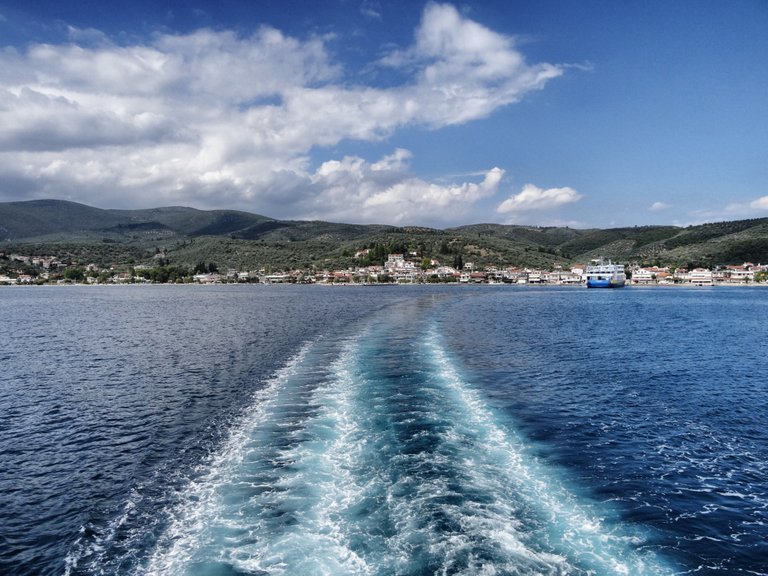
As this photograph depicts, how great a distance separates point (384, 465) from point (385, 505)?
7.29ft

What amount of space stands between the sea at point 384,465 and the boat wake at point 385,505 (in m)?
0.05

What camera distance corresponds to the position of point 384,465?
44.1 feet

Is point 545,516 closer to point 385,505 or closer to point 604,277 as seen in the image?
point 385,505

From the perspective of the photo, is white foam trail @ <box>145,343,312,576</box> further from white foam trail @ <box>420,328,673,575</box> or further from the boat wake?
white foam trail @ <box>420,328,673,575</box>

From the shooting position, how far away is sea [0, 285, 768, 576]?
9.61m

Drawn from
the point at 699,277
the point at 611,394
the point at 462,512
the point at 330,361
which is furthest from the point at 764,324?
the point at 699,277

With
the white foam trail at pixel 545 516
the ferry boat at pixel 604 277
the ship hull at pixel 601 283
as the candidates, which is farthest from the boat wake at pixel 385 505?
the ferry boat at pixel 604 277

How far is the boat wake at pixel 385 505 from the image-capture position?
9.22 m

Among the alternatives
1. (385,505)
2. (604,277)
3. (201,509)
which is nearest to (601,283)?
(604,277)

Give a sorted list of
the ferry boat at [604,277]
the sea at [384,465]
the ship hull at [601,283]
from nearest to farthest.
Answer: the sea at [384,465] → the ship hull at [601,283] → the ferry boat at [604,277]

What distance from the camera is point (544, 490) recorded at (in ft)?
40.1

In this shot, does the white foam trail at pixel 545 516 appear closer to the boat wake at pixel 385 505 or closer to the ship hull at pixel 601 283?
the boat wake at pixel 385 505

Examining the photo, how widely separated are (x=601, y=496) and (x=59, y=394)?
22.8 m

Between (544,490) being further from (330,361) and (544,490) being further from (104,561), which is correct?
(330,361)
